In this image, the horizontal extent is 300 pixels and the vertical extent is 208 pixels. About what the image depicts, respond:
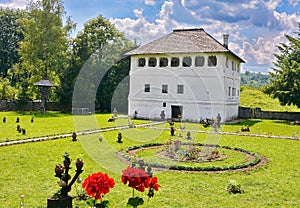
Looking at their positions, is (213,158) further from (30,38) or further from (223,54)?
(30,38)

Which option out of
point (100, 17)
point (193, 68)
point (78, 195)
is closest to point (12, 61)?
point (100, 17)

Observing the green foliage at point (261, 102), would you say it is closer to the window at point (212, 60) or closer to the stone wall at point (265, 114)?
the stone wall at point (265, 114)

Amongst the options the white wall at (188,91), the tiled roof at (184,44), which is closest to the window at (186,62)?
the white wall at (188,91)

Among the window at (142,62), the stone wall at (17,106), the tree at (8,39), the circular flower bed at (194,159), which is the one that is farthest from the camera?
the tree at (8,39)

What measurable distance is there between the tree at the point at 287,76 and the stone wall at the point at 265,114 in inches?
91.4

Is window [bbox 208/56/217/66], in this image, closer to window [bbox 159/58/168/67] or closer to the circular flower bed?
window [bbox 159/58/168/67]

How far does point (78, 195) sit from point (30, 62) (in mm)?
36108

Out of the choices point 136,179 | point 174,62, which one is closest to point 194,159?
point 136,179

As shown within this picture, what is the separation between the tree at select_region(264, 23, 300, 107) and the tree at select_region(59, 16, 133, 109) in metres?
20.5

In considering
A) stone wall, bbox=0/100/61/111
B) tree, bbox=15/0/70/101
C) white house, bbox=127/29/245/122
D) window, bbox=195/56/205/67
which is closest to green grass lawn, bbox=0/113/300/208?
white house, bbox=127/29/245/122

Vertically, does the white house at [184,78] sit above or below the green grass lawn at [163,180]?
above

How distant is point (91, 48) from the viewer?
46.7 m

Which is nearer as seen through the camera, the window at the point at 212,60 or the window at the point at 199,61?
the window at the point at 212,60

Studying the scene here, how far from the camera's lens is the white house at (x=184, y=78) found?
3212cm
